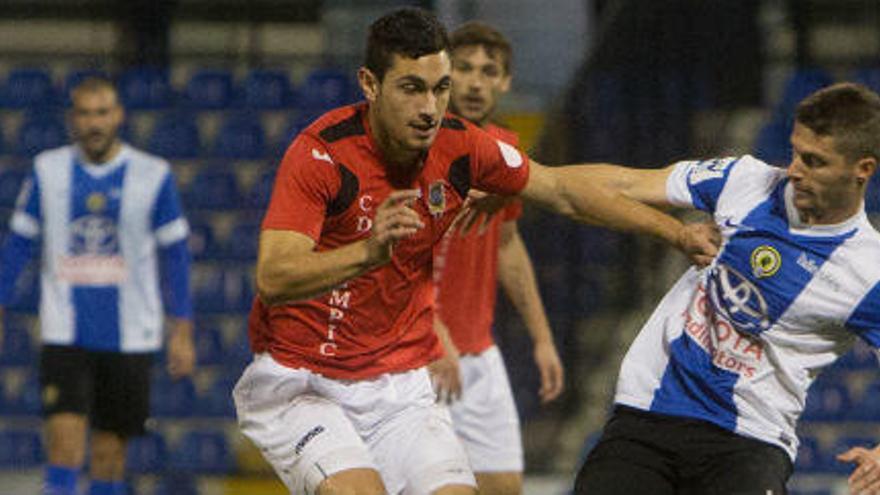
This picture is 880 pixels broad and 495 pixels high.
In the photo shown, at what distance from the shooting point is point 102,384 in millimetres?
8023

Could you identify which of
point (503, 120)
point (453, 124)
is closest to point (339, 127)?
point (453, 124)

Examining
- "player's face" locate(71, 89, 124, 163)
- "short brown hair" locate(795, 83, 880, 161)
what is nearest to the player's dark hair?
"short brown hair" locate(795, 83, 880, 161)

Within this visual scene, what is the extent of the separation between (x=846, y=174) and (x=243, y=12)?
7.92 metres

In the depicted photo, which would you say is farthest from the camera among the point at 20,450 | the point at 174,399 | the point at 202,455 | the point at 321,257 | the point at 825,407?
the point at 825,407

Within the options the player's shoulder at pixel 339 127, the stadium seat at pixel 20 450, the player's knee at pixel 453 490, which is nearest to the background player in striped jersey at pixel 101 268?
the stadium seat at pixel 20 450

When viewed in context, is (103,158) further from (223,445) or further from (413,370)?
(413,370)

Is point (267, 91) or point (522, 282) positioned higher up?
point (267, 91)

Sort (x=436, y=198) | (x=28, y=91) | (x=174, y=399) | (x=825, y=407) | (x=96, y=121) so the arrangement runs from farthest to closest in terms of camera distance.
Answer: (x=28, y=91) → (x=825, y=407) → (x=174, y=399) → (x=96, y=121) → (x=436, y=198)

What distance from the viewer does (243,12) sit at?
12102 millimetres

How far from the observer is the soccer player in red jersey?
465cm

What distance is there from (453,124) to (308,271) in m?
0.81

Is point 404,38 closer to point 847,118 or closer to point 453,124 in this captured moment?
point 453,124

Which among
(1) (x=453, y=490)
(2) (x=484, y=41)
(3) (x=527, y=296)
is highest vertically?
(2) (x=484, y=41)

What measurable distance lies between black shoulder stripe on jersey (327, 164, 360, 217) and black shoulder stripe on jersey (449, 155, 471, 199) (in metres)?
0.31
